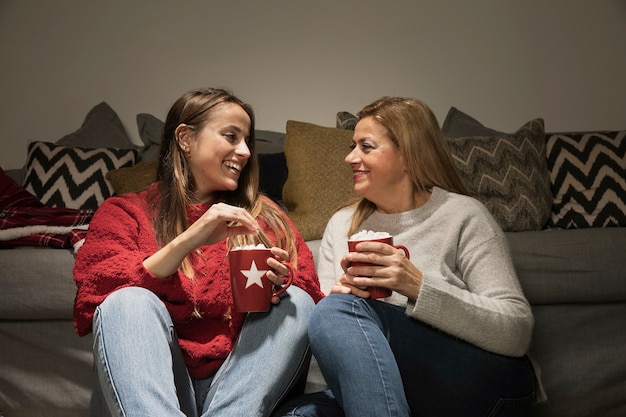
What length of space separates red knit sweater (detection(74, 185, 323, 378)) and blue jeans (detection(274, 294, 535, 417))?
187 millimetres

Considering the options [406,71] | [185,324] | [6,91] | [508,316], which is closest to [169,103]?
[6,91]

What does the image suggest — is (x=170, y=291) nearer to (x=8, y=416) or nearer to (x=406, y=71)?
(x=8, y=416)

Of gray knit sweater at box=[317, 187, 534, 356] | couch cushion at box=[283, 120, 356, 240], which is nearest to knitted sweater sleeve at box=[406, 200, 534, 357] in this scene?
gray knit sweater at box=[317, 187, 534, 356]

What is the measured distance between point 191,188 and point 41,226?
729mm

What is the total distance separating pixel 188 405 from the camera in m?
1.38

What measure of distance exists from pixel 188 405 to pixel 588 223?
1.54 m

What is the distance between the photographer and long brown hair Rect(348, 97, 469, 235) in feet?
5.42

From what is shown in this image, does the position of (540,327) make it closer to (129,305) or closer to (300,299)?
(300,299)

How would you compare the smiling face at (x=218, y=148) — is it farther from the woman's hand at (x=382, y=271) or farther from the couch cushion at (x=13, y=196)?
the couch cushion at (x=13, y=196)

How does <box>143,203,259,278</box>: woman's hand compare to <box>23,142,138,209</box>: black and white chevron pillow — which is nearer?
<box>143,203,259,278</box>: woman's hand

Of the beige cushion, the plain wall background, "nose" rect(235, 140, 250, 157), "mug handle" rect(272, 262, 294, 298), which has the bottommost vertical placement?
the beige cushion

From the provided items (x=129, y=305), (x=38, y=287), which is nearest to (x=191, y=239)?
(x=129, y=305)

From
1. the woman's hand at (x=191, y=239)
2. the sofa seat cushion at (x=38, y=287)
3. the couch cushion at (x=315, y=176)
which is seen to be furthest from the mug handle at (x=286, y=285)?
the sofa seat cushion at (x=38, y=287)

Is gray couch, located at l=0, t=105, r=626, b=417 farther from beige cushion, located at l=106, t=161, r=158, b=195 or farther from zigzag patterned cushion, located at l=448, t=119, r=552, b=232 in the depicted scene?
beige cushion, located at l=106, t=161, r=158, b=195
